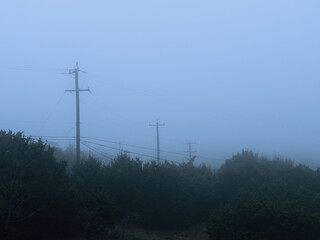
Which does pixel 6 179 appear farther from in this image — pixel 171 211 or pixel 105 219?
pixel 171 211

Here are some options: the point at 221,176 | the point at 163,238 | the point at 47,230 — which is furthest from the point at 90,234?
the point at 221,176

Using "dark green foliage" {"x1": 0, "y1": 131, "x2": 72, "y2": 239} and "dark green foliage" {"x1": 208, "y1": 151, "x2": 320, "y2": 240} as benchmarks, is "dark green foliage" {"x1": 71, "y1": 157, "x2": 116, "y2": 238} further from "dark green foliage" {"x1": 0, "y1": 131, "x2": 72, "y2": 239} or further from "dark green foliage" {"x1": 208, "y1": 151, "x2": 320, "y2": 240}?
"dark green foliage" {"x1": 208, "y1": 151, "x2": 320, "y2": 240}

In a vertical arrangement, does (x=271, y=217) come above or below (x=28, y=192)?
below

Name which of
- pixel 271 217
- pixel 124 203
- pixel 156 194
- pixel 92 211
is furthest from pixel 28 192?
pixel 156 194

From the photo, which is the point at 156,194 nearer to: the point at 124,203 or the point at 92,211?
the point at 124,203

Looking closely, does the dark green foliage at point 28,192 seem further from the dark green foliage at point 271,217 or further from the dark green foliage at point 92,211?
the dark green foliage at point 271,217

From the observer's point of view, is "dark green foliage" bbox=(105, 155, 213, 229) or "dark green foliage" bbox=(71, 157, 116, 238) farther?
"dark green foliage" bbox=(105, 155, 213, 229)

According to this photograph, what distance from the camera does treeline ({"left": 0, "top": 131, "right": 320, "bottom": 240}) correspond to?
13.8 m

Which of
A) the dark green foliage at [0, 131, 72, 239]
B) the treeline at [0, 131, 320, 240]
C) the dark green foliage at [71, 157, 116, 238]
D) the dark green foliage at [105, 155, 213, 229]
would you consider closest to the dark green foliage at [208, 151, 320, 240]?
the treeline at [0, 131, 320, 240]

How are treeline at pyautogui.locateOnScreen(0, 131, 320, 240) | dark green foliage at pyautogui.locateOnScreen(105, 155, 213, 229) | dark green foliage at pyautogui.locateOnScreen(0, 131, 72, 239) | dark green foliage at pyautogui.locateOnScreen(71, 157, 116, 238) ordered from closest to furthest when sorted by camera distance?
dark green foliage at pyautogui.locateOnScreen(0, 131, 72, 239)
treeline at pyautogui.locateOnScreen(0, 131, 320, 240)
dark green foliage at pyautogui.locateOnScreen(71, 157, 116, 238)
dark green foliage at pyautogui.locateOnScreen(105, 155, 213, 229)

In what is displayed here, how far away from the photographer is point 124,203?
23000mm

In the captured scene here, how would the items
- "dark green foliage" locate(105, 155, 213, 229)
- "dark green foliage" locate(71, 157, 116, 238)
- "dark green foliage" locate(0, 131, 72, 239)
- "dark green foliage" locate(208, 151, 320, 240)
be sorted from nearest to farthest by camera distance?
1. "dark green foliage" locate(0, 131, 72, 239)
2. "dark green foliage" locate(208, 151, 320, 240)
3. "dark green foliage" locate(71, 157, 116, 238)
4. "dark green foliage" locate(105, 155, 213, 229)

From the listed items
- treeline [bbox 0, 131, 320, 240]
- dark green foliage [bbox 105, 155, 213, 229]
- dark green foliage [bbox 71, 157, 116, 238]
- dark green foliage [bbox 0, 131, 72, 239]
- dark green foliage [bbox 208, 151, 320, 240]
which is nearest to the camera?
dark green foliage [bbox 0, 131, 72, 239]

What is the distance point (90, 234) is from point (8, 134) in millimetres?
4699
